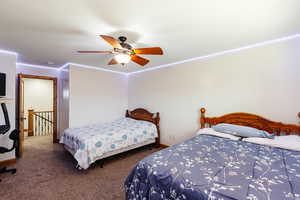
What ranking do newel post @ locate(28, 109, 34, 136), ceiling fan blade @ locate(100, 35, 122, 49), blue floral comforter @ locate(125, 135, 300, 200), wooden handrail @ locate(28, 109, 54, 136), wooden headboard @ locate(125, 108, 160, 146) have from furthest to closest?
wooden handrail @ locate(28, 109, 54, 136)
newel post @ locate(28, 109, 34, 136)
wooden headboard @ locate(125, 108, 160, 146)
ceiling fan blade @ locate(100, 35, 122, 49)
blue floral comforter @ locate(125, 135, 300, 200)

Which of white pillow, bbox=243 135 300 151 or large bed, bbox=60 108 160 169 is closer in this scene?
white pillow, bbox=243 135 300 151

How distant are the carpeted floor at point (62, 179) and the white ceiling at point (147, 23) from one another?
94.4 inches

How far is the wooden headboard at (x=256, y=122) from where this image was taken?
7.33 ft

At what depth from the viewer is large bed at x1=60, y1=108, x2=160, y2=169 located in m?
2.60

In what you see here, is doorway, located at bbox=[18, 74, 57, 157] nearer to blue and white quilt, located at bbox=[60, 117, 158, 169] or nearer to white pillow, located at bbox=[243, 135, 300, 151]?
blue and white quilt, located at bbox=[60, 117, 158, 169]

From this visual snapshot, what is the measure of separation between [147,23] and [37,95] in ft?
21.8

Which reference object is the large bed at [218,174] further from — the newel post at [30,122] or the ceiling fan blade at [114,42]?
the newel post at [30,122]

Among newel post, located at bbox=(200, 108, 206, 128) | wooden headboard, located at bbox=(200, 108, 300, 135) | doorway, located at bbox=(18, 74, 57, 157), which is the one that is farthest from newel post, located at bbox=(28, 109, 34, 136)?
wooden headboard, located at bbox=(200, 108, 300, 135)

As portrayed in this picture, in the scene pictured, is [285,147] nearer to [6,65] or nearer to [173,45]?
[173,45]

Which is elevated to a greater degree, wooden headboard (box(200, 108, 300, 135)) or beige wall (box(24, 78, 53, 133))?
beige wall (box(24, 78, 53, 133))

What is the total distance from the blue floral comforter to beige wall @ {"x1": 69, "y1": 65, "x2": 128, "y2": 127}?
2.96 metres

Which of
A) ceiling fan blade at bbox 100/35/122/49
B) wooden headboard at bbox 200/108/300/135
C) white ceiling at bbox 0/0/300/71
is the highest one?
white ceiling at bbox 0/0/300/71

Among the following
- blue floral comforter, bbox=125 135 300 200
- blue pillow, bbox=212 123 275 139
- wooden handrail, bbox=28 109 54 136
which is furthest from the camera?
wooden handrail, bbox=28 109 54 136

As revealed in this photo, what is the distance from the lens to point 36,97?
241 inches
